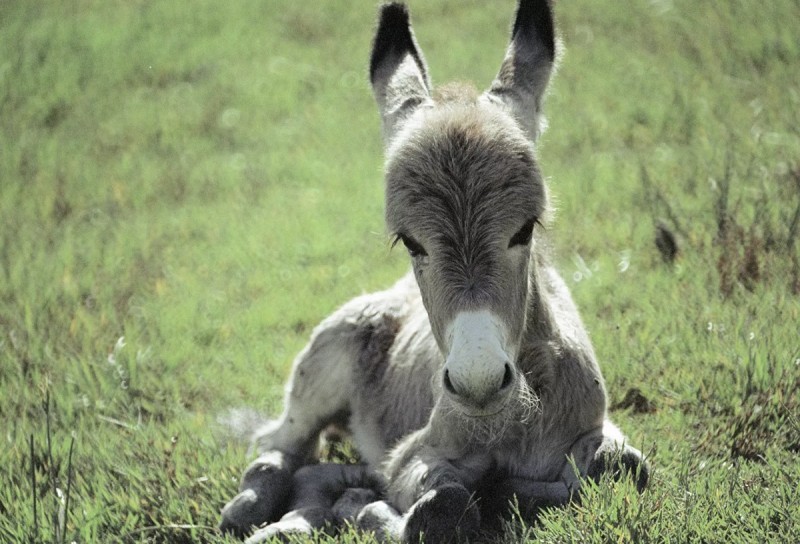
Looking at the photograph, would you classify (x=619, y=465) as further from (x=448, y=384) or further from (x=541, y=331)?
(x=448, y=384)

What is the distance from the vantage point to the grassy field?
4.88m

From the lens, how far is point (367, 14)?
15648mm

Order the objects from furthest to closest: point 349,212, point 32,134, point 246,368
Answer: point 32,134
point 349,212
point 246,368

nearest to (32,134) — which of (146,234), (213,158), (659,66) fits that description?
(213,158)

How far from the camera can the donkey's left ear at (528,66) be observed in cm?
449

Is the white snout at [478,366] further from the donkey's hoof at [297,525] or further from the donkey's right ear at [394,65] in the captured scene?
the donkey's right ear at [394,65]

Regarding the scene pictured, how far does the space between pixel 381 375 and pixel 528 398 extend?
1838mm

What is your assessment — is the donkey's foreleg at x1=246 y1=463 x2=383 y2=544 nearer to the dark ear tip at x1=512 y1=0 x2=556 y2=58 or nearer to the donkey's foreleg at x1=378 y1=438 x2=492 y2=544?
the donkey's foreleg at x1=378 y1=438 x2=492 y2=544

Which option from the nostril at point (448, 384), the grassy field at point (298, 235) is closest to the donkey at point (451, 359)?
the nostril at point (448, 384)

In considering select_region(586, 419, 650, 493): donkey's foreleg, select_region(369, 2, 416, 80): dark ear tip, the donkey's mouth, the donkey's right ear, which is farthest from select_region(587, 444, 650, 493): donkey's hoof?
select_region(369, 2, 416, 80): dark ear tip

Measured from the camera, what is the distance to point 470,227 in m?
3.74

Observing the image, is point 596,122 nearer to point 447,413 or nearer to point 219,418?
point 219,418

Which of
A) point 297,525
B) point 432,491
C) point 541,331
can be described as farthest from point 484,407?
point 297,525

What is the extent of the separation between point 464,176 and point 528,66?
3.73 feet
